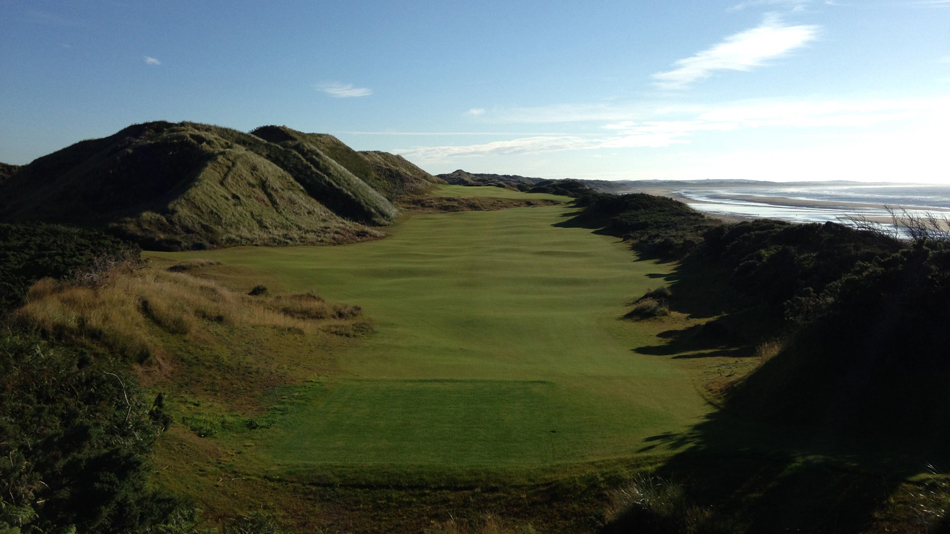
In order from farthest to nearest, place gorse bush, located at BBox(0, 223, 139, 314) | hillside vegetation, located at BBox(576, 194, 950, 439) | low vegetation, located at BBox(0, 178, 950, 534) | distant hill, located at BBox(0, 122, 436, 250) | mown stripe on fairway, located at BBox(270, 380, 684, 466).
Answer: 1. distant hill, located at BBox(0, 122, 436, 250)
2. gorse bush, located at BBox(0, 223, 139, 314)
3. mown stripe on fairway, located at BBox(270, 380, 684, 466)
4. hillside vegetation, located at BBox(576, 194, 950, 439)
5. low vegetation, located at BBox(0, 178, 950, 534)

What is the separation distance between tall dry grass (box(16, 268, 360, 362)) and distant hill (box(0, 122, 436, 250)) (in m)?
20.6

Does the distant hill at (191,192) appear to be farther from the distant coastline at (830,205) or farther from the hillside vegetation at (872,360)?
the distant coastline at (830,205)

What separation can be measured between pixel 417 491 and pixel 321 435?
2.41m

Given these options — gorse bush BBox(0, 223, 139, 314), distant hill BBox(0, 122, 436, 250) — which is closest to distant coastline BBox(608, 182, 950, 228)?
gorse bush BBox(0, 223, 139, 314)

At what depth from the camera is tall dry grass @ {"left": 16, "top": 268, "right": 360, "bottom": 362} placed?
10.7m

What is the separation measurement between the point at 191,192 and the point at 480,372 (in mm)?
33894

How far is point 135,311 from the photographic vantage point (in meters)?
12.4

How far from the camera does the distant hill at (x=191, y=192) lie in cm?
3781

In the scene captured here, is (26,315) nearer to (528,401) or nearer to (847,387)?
(528,401)

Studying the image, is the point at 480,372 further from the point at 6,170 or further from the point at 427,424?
the point at 6,170

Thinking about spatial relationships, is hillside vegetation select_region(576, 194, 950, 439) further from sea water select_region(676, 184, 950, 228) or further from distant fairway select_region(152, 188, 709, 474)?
sea water select_region(676, 184, 950, 228)

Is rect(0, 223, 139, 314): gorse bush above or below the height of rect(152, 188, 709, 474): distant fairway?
above

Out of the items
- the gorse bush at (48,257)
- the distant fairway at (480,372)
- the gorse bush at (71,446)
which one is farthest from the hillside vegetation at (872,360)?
the gorse bush at (48,257)

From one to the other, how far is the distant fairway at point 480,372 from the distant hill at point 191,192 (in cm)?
518
